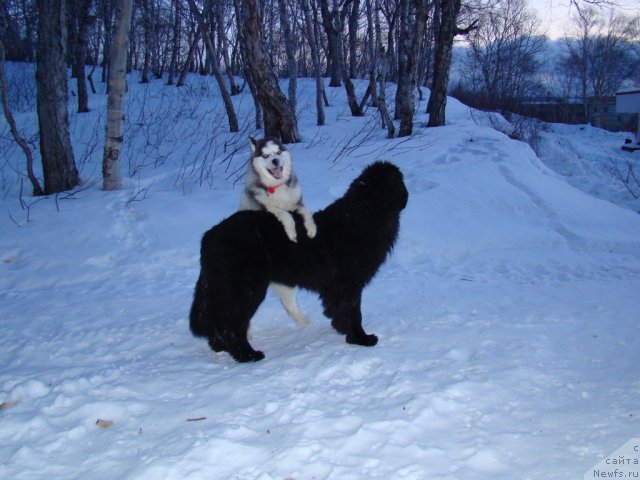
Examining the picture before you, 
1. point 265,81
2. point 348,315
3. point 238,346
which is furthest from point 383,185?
point 265,81

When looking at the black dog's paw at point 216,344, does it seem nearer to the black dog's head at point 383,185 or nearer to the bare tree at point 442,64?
the black dog's head at point 383,185

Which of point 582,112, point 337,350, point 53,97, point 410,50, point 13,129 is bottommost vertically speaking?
point 337,350

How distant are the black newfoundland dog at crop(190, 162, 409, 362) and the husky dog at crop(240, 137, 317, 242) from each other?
0.83ft

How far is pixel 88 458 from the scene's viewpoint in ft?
8.45

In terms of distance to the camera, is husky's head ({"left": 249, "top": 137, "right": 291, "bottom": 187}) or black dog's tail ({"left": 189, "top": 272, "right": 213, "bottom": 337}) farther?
husky's head ({"left": 249, "top": 137, "right": 291, "bottom": 187})

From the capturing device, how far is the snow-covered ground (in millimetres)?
2590

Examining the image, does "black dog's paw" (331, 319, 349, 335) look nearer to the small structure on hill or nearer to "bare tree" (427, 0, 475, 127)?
"bare tree" (427, 0, 475, 127)

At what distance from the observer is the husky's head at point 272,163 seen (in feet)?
14.2

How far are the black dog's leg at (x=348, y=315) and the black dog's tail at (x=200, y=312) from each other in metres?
1.03

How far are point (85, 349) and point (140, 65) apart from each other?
36647 millimetres

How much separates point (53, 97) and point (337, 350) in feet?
24.0

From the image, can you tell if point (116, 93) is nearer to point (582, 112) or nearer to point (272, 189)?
point (272, 189)

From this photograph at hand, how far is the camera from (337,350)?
3.97 m

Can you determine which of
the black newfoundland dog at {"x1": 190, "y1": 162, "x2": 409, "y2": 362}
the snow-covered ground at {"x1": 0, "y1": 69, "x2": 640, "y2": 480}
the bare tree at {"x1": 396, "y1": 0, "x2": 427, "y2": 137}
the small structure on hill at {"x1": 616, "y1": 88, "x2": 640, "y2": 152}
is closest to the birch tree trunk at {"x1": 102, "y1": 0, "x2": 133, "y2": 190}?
the snow-covered ground at {"x1": 0, "y1": 69, "x2": 640, "y2": 480}
